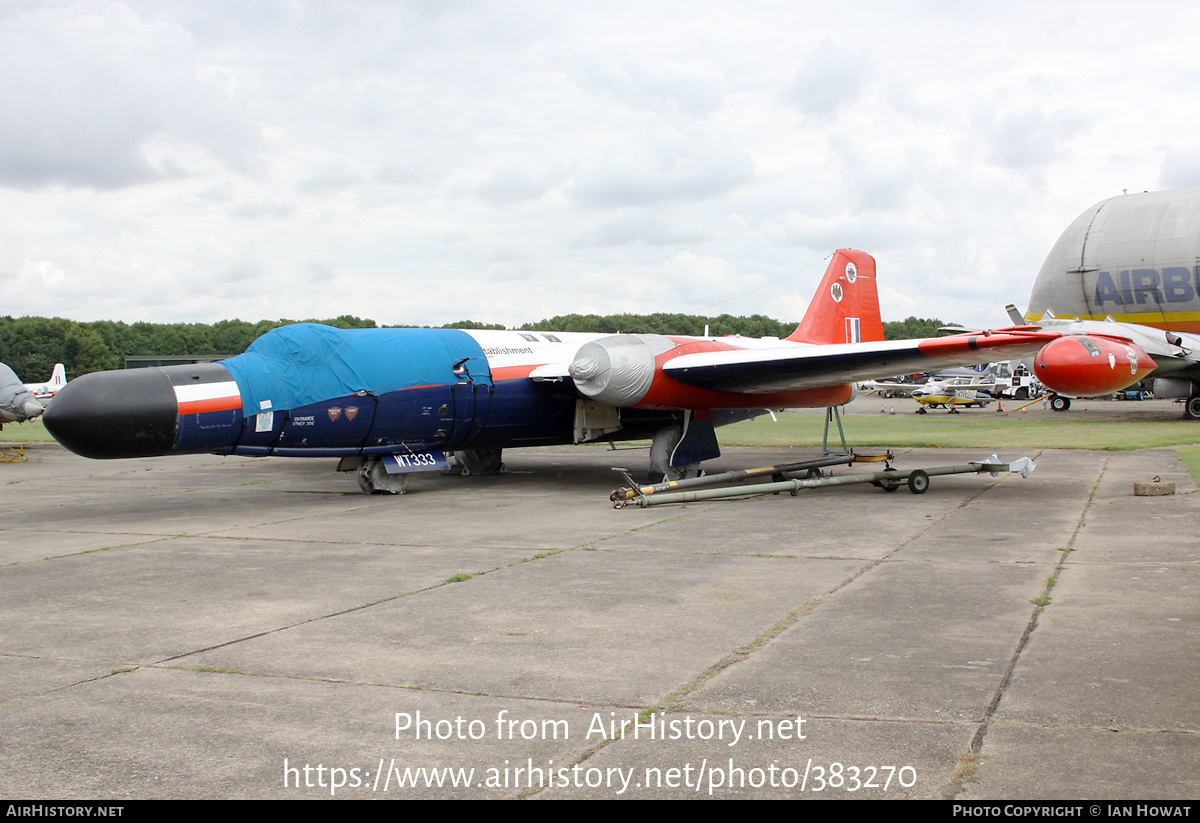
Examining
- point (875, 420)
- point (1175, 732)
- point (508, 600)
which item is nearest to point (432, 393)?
point (508, 600)

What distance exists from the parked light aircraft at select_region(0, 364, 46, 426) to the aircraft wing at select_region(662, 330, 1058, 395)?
1896 cm

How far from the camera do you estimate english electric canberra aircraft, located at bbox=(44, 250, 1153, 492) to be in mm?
11242

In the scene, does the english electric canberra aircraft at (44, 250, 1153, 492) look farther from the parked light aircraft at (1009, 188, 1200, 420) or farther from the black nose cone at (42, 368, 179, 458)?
the parked light aircraft at (1009, 188, 1200, 420)

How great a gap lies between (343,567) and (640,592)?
9.78 ft

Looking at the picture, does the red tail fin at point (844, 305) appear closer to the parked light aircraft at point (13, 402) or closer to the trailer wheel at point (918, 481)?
the trailer wheel at point (918, 481)

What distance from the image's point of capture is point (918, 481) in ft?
43.3

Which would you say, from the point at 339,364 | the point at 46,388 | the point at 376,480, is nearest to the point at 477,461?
the point at 376,480

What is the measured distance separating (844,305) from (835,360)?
6.07m

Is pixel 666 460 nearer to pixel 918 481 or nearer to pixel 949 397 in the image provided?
pixel 918 481

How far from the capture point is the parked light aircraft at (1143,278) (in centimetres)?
3184

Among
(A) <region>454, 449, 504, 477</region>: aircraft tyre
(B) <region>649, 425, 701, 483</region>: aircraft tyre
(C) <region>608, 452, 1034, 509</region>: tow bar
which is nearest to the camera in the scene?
(C) <region>608, 452, 1034, 509</region>: tow bar

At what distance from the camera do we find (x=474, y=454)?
1744cm

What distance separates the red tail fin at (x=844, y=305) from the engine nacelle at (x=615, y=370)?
618 cm

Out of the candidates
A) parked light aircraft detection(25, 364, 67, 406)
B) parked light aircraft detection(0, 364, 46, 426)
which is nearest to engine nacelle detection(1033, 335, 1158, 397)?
parked light aircraft detection(0, 364, 46, 426)
